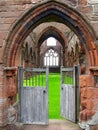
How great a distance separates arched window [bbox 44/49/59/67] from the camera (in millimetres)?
45750

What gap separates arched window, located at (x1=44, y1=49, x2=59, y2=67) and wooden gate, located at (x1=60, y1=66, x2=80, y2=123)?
36.4m

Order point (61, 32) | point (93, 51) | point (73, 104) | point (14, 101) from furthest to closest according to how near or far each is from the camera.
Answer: point (61, 32), point (73, 104), point (14, 101), point (93, 51)

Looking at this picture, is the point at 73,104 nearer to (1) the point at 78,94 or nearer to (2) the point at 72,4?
A: (1) the point at 78,94

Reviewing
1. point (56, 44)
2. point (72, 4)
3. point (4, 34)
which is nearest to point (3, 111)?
point (4, 34)

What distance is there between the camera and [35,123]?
8.12 metres

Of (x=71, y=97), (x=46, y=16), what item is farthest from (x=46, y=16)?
(x=71, y=97)

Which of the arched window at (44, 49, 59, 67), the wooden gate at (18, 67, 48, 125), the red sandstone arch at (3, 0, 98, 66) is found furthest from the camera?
the arched window at (44, 49, 59, 67)

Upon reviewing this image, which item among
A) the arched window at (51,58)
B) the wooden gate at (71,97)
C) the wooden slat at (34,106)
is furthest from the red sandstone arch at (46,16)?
the arched window at (51,58)

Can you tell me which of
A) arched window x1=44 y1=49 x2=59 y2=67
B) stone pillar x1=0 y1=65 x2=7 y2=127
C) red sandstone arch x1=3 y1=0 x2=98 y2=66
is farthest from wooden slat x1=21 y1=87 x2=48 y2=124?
arched window x1=44 y1=49 x2=59 y2=67

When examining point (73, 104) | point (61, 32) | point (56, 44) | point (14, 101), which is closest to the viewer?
point (14, 101)

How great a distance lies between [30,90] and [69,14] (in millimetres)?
2421

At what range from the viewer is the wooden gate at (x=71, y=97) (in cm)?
837

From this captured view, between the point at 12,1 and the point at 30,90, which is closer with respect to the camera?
the point at 12,1

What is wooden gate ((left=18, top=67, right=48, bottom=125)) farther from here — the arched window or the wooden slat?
the arched window
